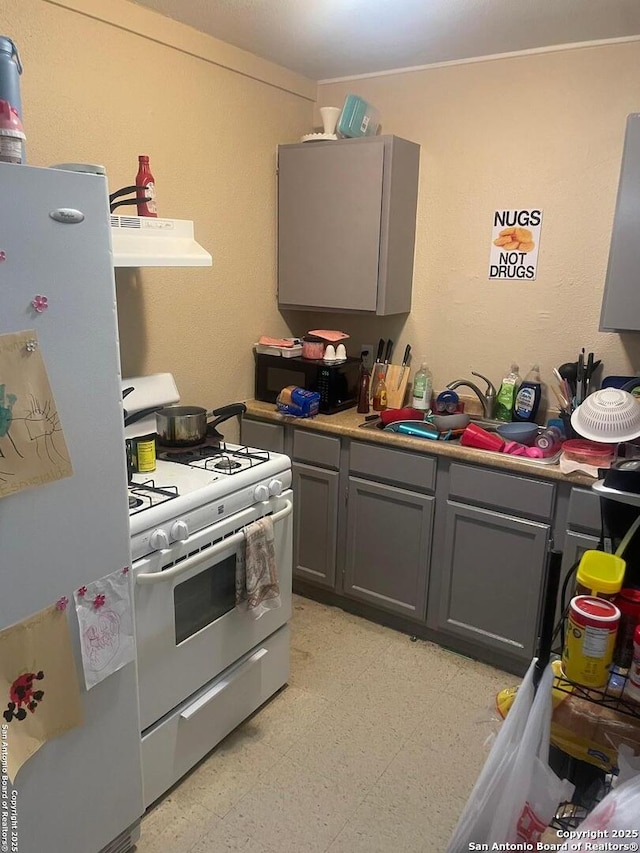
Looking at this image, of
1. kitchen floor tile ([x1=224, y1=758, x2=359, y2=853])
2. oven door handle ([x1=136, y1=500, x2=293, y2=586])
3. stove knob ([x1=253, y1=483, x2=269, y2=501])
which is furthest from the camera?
stove knob ([x1=253, y1=483, x2=269, y2=501])

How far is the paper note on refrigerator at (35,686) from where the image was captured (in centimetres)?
134

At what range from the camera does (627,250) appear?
2.29m

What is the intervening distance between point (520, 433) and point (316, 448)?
893 mm

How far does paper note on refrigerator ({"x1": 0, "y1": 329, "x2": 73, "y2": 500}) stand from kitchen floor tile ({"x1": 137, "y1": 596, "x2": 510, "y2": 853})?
3.94ft

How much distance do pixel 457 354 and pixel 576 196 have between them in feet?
2.81

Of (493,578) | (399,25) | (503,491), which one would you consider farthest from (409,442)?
(399,25)

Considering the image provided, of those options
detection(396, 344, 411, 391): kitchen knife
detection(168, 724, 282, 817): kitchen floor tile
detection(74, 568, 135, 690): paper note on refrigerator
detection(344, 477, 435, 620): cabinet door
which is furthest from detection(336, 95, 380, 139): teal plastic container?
detection(168, 724, 282, 817): kitchen floor tile

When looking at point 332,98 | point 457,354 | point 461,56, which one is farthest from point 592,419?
point 332,98

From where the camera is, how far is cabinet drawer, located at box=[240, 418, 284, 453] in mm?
2967

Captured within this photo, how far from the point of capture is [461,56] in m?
2.75

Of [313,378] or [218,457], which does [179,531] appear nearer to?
[218,457]

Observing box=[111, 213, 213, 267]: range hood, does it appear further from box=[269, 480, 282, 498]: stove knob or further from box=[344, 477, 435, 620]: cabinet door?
box=[344, 477, 435, 620]: cabinet door

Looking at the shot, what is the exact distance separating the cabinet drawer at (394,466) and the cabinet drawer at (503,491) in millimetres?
108

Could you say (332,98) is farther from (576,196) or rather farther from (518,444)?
(518,444)
